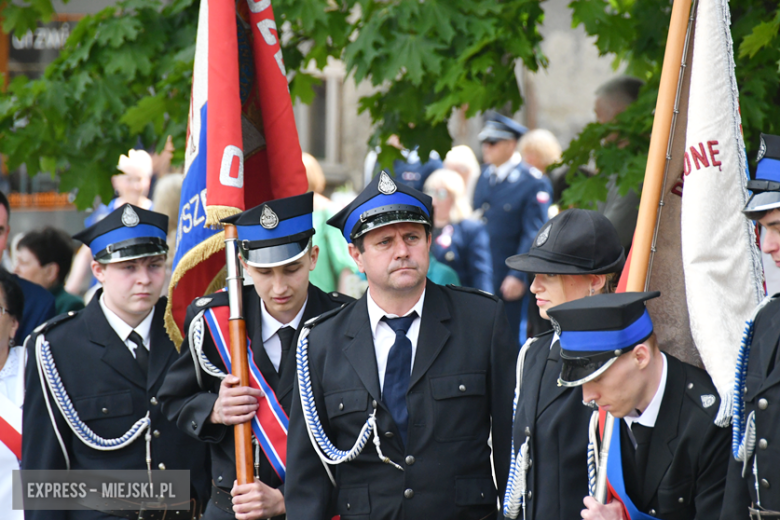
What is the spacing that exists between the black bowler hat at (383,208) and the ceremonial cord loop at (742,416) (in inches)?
52.1

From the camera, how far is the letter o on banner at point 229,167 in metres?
4.73

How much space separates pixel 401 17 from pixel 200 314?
2.24m

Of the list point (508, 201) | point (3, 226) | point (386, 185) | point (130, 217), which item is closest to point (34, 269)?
point (3, 226)

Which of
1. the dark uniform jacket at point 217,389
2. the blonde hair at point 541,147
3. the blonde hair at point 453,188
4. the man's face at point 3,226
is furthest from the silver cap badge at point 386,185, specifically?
the blonde hair at point 541,147

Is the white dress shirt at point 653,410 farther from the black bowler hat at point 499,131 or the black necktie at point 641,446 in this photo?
the black bowler hat at point 499,131

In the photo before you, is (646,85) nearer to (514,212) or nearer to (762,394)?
(762,394)

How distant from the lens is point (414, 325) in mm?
3918

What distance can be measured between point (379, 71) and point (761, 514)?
11.5 ft

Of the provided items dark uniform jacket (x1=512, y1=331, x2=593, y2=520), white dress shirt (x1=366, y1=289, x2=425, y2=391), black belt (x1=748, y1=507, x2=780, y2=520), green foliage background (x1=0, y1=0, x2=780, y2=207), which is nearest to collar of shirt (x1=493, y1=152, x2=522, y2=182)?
green foliage background (x1=0, y1=0, x2=780, y2=207)

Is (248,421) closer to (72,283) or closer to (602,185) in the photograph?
(602,185)

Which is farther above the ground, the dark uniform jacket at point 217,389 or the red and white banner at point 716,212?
the red and white banner at point 716,212

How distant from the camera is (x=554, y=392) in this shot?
351 centimetres

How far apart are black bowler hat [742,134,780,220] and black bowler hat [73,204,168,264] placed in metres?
2.95

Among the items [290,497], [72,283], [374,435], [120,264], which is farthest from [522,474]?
[72,283]
